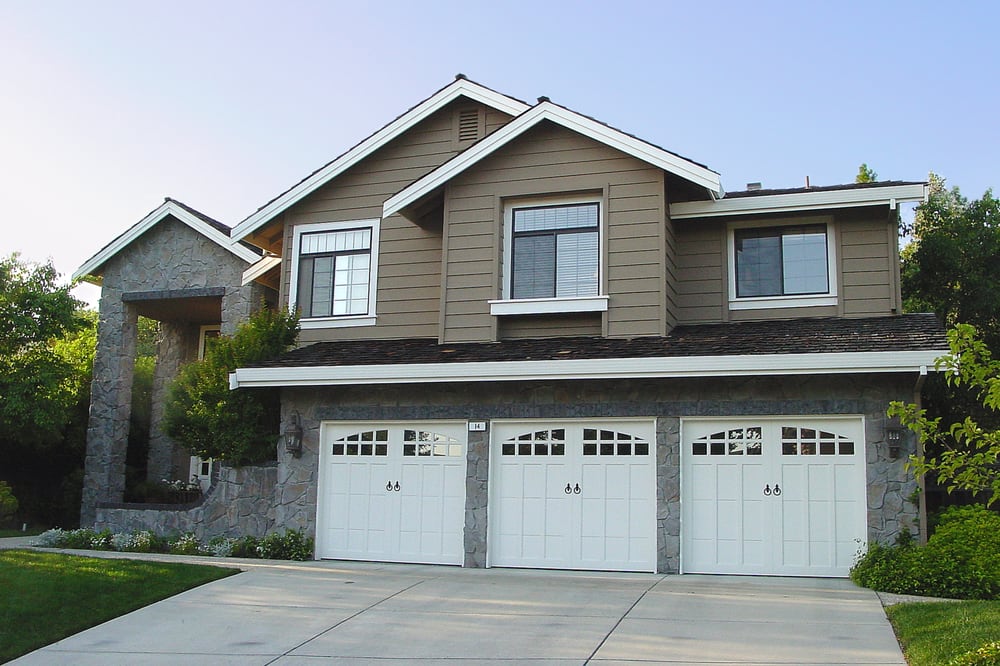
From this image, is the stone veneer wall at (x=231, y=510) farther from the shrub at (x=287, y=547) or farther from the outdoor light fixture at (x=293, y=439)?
the outdoor light fixture at (x=293, y=439)

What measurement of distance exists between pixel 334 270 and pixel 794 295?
726 centimetres

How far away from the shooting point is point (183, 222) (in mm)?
17922

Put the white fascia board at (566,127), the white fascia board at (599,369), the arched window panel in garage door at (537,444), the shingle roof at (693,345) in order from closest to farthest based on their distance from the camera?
the white fascia board at (599,369) → the shingle roof at (693,345) → the arched window panel in garage door at (537,444) → the white fascia board at (566,127)

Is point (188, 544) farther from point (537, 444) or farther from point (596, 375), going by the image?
point (596, 375)

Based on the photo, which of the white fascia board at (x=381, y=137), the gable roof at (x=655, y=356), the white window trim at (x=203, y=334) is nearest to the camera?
the gable roof at (x=655, y=356)

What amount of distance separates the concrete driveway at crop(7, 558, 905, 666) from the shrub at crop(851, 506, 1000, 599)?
41 centimetres

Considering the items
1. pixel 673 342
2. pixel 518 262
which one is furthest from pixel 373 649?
pixel 518 262

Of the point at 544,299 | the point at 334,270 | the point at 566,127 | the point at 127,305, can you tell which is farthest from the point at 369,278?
the point at 127,305

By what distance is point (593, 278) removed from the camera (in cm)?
1387

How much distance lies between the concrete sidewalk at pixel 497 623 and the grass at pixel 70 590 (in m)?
0.24

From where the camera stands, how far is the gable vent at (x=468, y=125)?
→ 16125mm

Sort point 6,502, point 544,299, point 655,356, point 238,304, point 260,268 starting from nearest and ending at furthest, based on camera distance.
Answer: point 655,356
point 544,299
point 260,268
point 238,304
point 6,502

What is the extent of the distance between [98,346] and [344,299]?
556 centimetres

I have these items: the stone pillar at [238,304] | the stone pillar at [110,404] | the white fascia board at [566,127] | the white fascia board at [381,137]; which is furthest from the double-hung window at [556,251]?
the stone pillar at [110,404]
